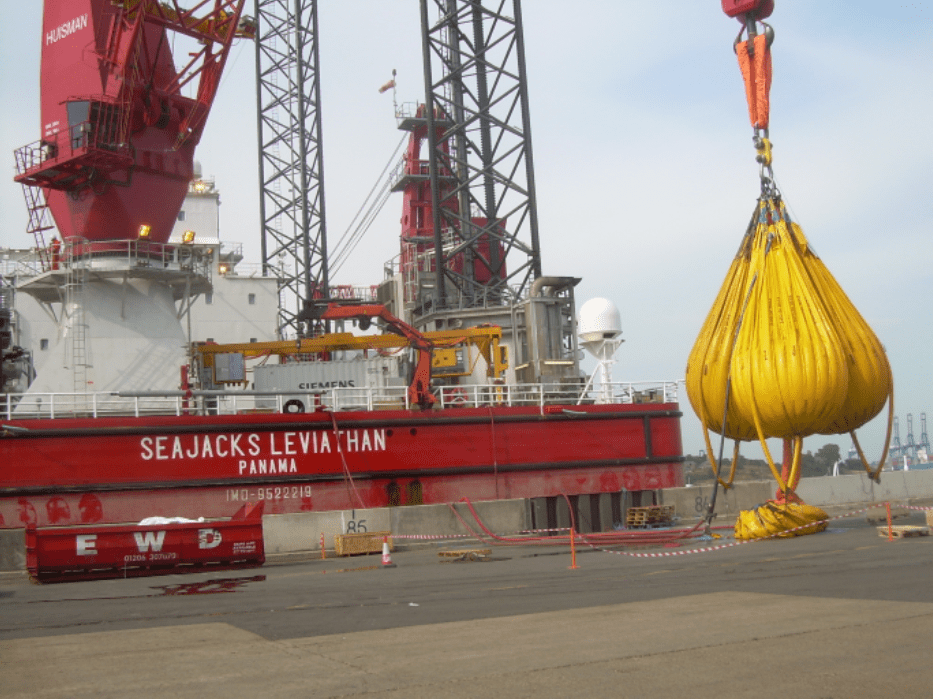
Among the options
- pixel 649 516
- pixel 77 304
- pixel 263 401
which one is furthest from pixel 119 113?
pixel 649 516

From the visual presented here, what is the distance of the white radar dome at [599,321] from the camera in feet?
86.5

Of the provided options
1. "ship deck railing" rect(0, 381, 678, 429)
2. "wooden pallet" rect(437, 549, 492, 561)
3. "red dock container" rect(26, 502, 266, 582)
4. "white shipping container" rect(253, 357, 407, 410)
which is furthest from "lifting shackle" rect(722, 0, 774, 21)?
"red dock container" rect(26, 502, 266, 582)

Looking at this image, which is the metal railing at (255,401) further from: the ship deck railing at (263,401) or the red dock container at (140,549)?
the red dock container at (140,549)

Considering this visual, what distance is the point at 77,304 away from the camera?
22922mm

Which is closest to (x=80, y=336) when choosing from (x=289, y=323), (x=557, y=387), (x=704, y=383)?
(x=557, y=387)

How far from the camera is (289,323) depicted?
4134cm

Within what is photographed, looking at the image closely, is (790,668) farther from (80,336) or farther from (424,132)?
(424,132)

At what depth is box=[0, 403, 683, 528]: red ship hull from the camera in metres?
18.3

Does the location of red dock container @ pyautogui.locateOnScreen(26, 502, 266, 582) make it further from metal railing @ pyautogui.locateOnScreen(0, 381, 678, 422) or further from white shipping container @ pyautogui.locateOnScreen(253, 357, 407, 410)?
white shipping container @ pyautogui.locateOnScreen(253, 357, 407, 410)

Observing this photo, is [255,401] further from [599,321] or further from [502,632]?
[502,632]

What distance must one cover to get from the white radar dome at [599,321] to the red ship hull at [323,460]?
3.23 metres

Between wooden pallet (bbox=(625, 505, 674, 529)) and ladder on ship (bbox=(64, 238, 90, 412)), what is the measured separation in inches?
509

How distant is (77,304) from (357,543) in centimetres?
986

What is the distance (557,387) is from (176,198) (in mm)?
10807
